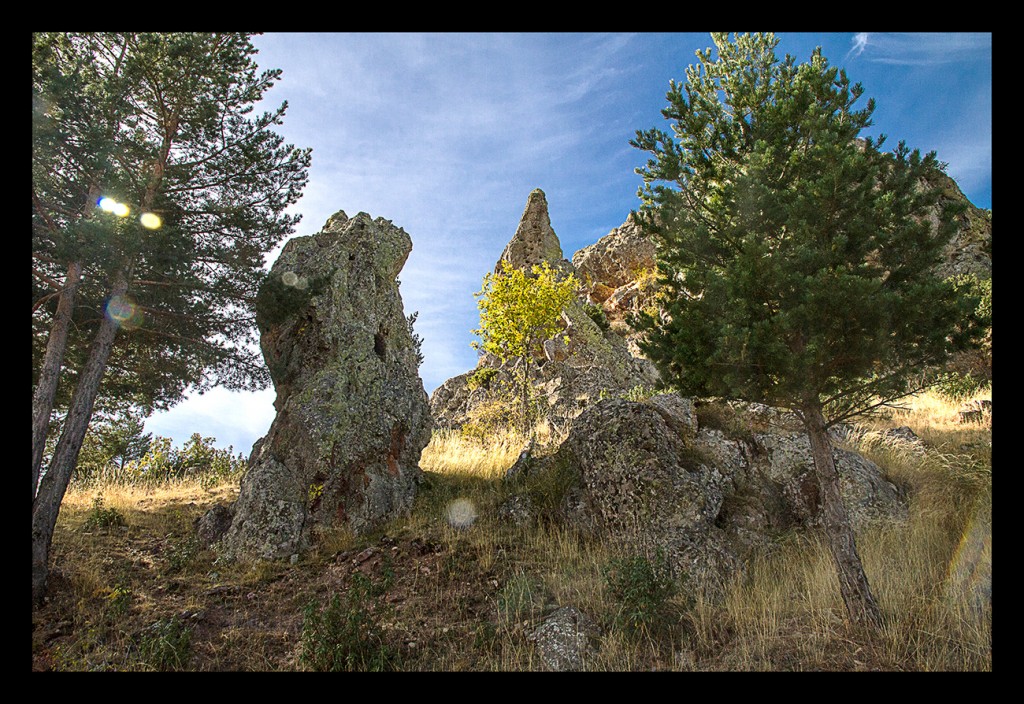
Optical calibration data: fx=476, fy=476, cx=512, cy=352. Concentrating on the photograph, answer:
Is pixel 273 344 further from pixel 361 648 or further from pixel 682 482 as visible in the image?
pixel 682 482

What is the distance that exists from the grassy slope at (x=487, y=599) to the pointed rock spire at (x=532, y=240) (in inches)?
732

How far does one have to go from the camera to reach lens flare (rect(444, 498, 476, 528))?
920 centimetres

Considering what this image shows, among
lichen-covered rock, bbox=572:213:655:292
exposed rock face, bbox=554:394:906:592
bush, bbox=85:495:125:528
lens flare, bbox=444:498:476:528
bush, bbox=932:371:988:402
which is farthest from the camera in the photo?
lichen-covered rock, bbox=572:213:655:292

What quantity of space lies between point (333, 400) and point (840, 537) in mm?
8503

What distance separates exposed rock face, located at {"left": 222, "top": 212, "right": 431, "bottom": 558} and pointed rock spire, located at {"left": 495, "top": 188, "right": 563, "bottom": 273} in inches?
599

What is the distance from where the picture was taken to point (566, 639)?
5645 millimetres

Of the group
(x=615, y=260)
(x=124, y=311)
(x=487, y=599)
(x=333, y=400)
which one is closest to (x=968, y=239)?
(x=615, y=260)

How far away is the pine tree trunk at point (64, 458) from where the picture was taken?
729 centimetres

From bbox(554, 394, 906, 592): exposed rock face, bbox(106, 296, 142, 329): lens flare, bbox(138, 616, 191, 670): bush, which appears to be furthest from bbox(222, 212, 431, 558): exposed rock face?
bbox(554, 394, 906, 592): exposed rock face

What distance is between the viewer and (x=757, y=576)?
7035 mm

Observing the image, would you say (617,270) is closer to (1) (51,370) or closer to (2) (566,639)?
(2) (566,639)

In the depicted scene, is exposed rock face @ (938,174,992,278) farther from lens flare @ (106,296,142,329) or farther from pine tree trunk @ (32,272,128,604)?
pine tree trunk @ (32,272,128,604)

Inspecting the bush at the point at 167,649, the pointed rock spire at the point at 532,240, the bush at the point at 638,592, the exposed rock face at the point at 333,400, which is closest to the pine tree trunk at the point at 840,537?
the bush at the point at 638,592
